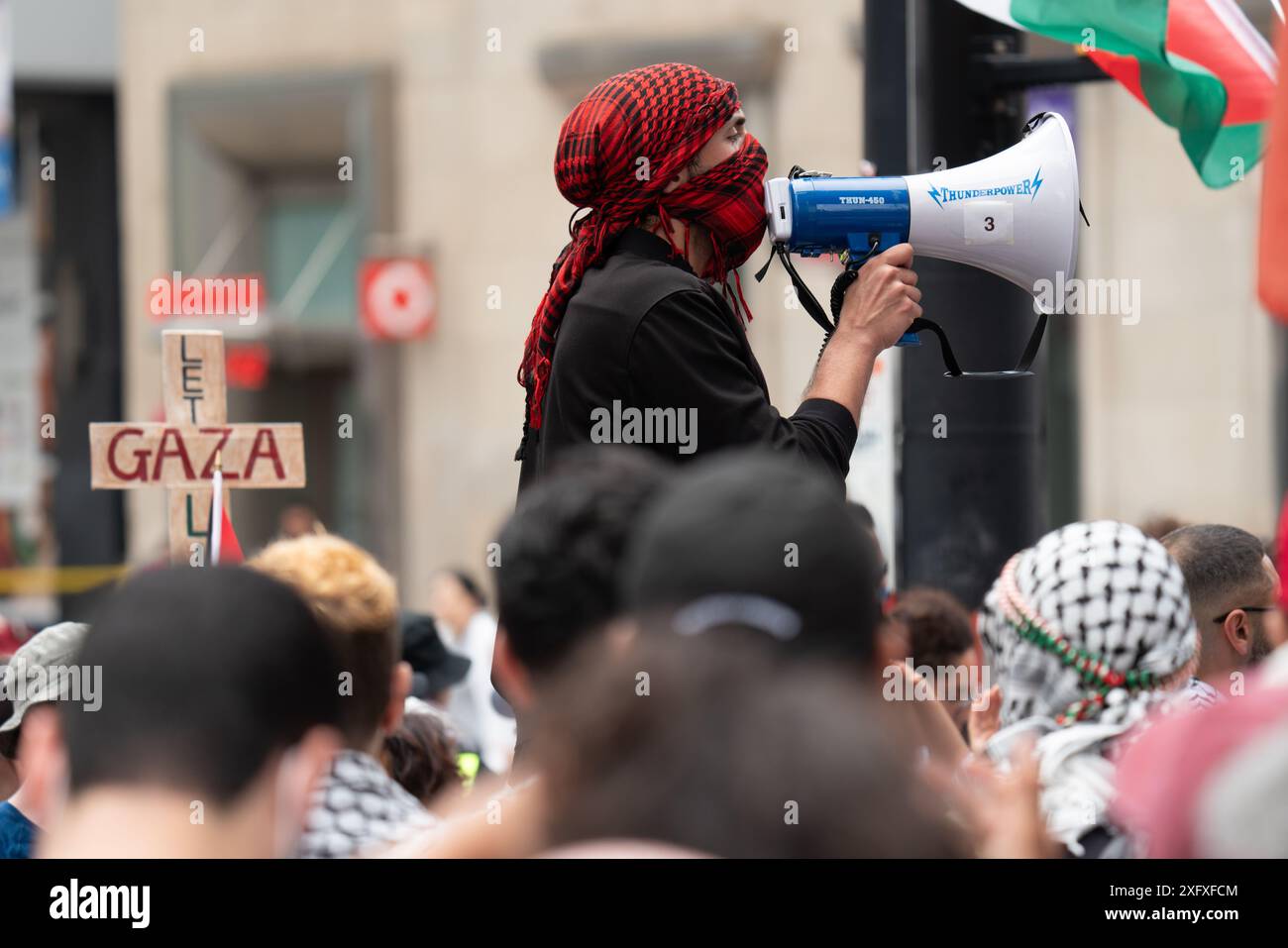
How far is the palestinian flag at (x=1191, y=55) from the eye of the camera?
163 inches

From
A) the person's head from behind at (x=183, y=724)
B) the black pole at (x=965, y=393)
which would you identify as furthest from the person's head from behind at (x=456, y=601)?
the person's head from behind at (x=183, y=724)

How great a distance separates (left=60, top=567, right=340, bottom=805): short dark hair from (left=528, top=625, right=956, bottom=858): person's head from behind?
32cm

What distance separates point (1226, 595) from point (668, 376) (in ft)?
4.41

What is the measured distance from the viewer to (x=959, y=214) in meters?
2.89

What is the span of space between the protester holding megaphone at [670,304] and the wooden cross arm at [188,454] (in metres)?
1.18

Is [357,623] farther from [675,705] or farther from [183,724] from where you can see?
[675,705]

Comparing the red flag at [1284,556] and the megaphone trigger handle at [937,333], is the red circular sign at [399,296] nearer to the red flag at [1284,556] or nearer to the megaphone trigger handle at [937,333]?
the megaphone trigger handle at [937,333]

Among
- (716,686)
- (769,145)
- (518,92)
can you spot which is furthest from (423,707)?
(518,92)

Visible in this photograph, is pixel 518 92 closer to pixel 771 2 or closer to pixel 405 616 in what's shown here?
pixel 771 2

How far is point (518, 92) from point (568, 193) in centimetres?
925

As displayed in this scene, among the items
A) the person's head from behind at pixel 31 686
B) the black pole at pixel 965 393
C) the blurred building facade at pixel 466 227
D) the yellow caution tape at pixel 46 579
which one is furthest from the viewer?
the yellow caution tape at pixel 46 579

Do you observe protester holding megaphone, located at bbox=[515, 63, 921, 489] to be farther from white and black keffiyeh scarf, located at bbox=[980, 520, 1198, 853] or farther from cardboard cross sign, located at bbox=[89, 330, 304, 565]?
cardboard cross sign, located at bbox=[89, 330, 304, 565]

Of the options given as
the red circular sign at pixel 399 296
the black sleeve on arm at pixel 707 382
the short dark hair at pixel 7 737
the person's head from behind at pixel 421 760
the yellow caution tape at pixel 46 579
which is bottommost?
the yellow caution tape at pixel 46 579
